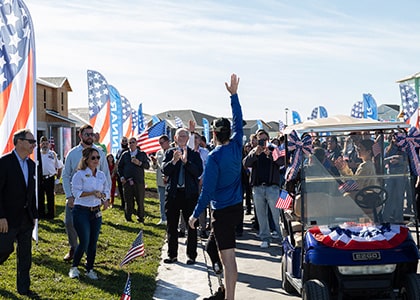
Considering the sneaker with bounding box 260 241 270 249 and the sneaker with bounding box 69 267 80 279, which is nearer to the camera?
the sneaker with bounding box 69 267 80 279

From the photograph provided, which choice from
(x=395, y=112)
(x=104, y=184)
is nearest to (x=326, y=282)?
(x=104, y=184)

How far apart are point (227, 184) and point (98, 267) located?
3.25m

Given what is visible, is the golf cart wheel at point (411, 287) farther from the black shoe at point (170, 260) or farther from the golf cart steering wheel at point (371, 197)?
the black shoe at point (170, 260)

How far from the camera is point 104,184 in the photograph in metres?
7.77

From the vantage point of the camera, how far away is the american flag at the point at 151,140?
42.8ft

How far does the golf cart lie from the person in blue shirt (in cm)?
57

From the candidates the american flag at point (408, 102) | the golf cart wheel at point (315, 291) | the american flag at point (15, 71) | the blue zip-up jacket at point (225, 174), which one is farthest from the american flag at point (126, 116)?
the golf cart wheel at point (315, 291)

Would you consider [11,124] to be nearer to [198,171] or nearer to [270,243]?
[198,171]

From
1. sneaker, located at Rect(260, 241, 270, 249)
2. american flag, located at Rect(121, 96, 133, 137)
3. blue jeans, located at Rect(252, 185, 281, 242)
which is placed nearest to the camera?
sneaker, located at Rect(260, 241, 270, 249)

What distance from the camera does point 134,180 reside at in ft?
43.1

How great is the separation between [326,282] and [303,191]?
0.90m

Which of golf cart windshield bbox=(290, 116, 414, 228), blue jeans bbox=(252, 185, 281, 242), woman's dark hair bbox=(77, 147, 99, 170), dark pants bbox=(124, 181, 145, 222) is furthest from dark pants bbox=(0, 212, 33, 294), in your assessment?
dark pants bbox=(124, 181, 145, 222)

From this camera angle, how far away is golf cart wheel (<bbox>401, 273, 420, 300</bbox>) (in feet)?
17.3

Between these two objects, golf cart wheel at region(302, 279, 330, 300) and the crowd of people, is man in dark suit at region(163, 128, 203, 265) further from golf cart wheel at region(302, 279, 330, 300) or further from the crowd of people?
golf cart wheel at region(302, 279, 330, 300)
